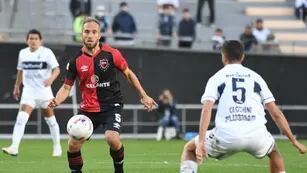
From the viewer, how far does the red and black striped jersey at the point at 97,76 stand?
44.5ft

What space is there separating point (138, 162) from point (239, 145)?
7.32 metres

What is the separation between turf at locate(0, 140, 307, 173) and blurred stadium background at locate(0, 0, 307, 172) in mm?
5396

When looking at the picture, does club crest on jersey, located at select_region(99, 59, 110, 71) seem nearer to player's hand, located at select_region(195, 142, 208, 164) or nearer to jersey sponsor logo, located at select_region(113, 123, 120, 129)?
jersey sponsor logo, located at select_region(113, 123, 120, 129)

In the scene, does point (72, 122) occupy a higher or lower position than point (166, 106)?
higher

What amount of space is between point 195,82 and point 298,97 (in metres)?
3.48

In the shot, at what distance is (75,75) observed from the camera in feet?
44.9

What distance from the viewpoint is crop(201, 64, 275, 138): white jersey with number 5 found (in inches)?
432

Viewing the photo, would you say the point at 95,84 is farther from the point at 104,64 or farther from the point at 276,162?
the point at 276,162

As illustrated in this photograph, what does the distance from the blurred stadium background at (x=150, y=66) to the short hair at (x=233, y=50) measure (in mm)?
17668

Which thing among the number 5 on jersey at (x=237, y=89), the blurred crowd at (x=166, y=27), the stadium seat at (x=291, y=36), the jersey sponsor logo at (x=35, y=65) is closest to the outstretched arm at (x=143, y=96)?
the number 5 on jersey at (x=237, y=89)

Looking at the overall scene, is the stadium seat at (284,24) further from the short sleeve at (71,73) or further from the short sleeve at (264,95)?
the short sleeve at (264,95)

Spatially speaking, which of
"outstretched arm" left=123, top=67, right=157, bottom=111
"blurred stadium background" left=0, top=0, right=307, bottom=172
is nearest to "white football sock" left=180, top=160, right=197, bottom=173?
"outstretched arm" left=123, top=67, right=157, bottom=111

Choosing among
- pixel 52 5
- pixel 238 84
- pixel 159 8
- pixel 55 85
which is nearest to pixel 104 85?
pixel 238 84

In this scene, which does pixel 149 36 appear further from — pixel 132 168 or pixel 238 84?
pixel 238 84
